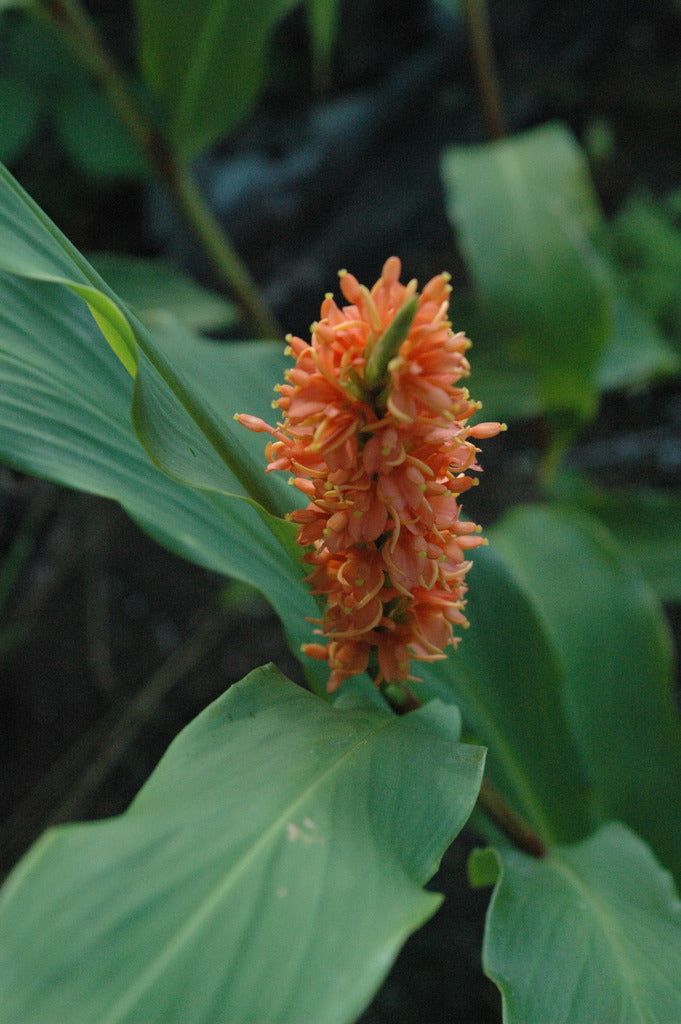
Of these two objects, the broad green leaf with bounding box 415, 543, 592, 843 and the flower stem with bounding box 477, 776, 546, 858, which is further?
the broad green leaf with bounding box 415, 543, 592, 843

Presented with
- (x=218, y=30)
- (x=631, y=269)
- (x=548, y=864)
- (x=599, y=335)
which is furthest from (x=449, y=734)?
(x=631, y=269)

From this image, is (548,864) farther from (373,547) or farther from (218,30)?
(218,30)

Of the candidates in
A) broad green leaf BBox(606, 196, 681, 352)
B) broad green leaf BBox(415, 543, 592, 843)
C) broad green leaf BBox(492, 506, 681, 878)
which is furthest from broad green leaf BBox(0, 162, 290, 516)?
broad green leaf BBox(606, 196, 681, 352)

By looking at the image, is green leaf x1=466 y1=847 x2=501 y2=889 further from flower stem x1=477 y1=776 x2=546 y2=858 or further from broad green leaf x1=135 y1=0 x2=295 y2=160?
broad green leaf x1=135 y1=0 x2=295 y2=160

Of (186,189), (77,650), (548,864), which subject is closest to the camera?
(548,864)

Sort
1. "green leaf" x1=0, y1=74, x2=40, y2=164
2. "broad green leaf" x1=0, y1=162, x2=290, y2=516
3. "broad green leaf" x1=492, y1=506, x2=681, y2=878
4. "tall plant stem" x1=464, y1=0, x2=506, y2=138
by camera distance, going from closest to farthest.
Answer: "broad green leaf" x1=0, y1=162, x2=290, y2=516, "broad green leaf" x1=492, y1=506, x2=681, y2=878, "tall plant stem" x1=464, y1=0, x2=506, y2=138, "green leaf" x1=0, y1=74, x2=40, y2=164

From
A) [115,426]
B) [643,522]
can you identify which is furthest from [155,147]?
[643,522]

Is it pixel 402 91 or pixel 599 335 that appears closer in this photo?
pixel 599 335
